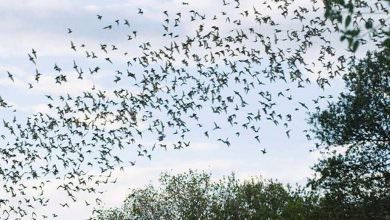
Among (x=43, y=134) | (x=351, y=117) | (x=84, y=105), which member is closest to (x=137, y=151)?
(x=84, y=105)

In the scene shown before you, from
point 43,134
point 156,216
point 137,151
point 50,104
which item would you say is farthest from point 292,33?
point 156,216

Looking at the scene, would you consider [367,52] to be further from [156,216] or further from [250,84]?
[156,216]

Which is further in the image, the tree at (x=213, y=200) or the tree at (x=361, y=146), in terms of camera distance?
the tree at (x=213, y=200)

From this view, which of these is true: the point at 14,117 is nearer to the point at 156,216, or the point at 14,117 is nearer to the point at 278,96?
the point at 278,96

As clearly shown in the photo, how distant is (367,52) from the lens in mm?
35094

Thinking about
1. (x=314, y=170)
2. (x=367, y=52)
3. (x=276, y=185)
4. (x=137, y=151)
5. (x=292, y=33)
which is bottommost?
(x=137, y=151)

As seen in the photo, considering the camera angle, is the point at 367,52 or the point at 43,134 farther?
the point at 367,52

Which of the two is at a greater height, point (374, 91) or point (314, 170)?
point (374, 91)

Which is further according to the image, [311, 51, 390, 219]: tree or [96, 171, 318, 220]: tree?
[96, 171, 318, 220]: tree

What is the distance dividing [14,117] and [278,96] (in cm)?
978

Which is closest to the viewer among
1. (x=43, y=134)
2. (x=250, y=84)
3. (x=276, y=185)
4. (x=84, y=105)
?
(x=250, y=84)

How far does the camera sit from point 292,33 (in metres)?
19.4

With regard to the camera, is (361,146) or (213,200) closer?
(361,146)

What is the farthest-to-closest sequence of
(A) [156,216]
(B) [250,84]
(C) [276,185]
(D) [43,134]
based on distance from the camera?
1. (A) [156,216]
2. (C) [276,185]
3. (D) [43,134]
4. (B) [250,84]
